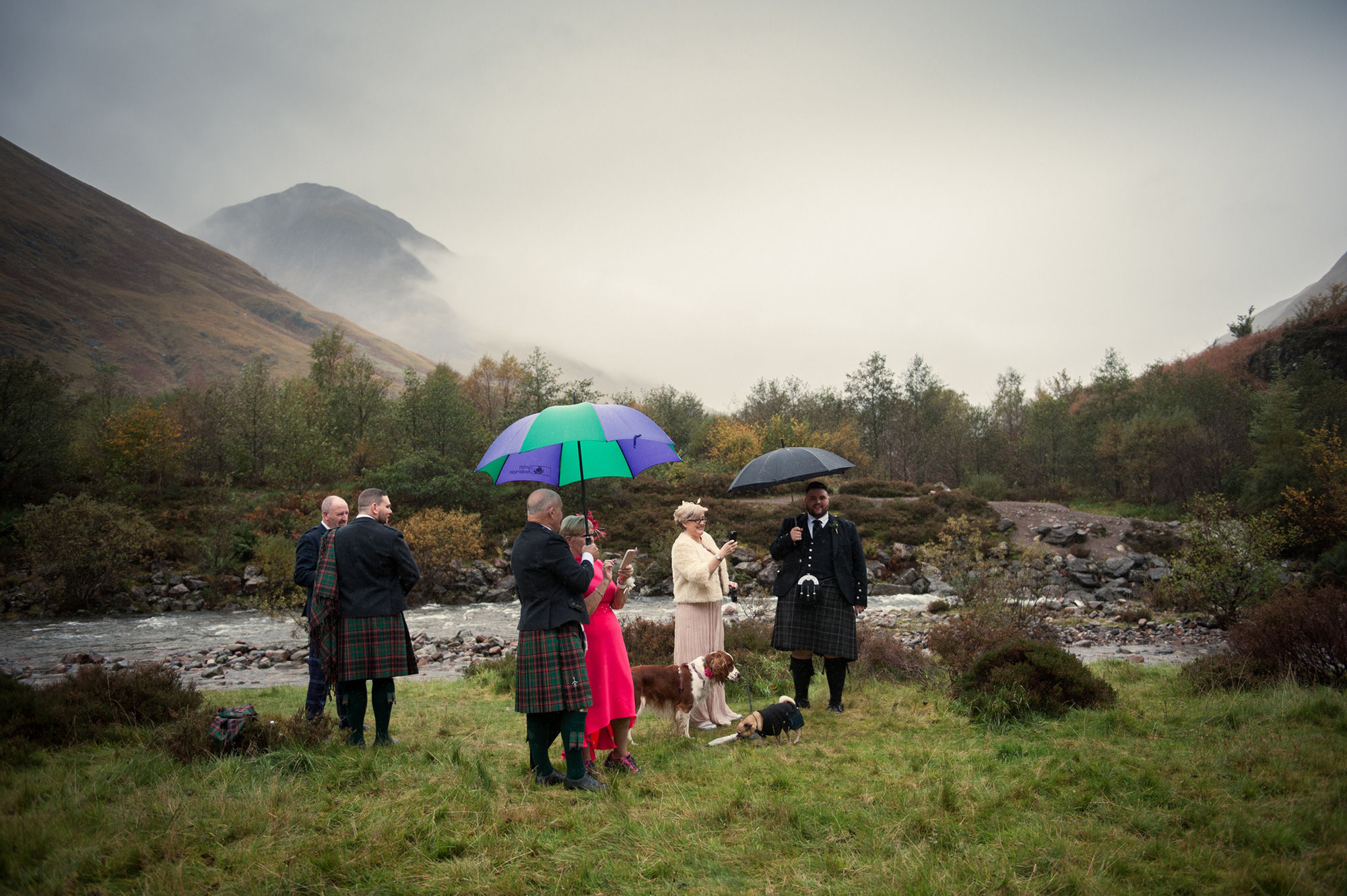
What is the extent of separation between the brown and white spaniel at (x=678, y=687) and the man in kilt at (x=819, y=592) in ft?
3.12

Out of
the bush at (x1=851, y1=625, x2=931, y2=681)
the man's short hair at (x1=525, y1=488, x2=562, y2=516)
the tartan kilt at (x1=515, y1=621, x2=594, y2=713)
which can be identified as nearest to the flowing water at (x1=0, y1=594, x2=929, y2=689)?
the bush at (x1=851, y1=625, x2=931, y2=681)

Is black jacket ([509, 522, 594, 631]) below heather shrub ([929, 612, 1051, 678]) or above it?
above

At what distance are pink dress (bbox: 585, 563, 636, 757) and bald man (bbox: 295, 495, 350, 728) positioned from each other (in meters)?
2.79

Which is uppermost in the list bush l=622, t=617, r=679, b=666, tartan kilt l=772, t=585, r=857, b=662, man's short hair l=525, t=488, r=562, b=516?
man's short hair l=525, t=488, r=562, b=516

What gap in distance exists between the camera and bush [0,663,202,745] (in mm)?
5121

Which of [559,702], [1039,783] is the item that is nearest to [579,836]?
[559,702]

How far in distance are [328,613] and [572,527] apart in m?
2.21

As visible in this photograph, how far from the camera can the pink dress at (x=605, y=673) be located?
4.62m

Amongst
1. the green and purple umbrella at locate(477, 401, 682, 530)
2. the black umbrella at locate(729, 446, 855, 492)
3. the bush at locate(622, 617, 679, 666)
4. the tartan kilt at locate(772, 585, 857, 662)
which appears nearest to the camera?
the green and purple umbrella at locate(477, 401, 682, 530)

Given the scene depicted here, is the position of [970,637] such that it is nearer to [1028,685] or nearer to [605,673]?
[1028,685]

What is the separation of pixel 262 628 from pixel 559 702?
55.9 feet

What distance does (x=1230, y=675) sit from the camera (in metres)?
6.48

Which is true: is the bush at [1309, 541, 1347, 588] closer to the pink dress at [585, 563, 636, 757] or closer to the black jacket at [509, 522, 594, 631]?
the pink dress at [585, 563, 636, 757]

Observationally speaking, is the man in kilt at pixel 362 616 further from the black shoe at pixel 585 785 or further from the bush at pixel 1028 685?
the bush at pixel 1028 685
